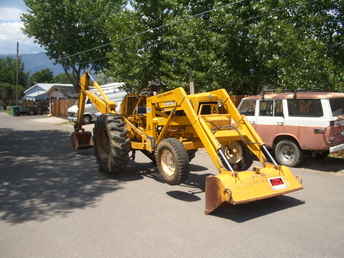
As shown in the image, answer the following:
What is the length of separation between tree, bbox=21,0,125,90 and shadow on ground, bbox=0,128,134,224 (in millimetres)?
23096

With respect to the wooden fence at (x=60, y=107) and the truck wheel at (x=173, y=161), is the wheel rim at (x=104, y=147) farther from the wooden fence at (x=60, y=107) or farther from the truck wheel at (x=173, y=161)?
the wooden fence at (x=60, y=107)

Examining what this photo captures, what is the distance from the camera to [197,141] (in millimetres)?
7559

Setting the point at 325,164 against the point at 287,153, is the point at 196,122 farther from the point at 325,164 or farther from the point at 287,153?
the point at 325,164

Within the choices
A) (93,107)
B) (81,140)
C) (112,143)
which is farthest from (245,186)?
(93,107)

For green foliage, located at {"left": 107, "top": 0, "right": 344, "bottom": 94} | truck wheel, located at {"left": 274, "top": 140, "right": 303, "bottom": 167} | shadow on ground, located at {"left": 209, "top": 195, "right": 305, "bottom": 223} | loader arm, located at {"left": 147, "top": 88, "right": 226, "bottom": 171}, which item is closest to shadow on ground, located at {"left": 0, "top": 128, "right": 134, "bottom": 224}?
loader arm, located at {"left": 147, "top": 88, "right": 226, "bottom": 171}

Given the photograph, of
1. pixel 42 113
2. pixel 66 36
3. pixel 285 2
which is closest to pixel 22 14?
pixel 66 36

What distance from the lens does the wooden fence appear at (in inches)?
1351

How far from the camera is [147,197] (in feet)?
22.2

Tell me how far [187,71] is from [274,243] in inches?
475

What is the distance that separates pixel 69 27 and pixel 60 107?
8.19 meters

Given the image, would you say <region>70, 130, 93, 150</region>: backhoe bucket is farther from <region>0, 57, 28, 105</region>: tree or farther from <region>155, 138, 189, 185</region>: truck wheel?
<region>0, 57, 28, 105</region>: tree

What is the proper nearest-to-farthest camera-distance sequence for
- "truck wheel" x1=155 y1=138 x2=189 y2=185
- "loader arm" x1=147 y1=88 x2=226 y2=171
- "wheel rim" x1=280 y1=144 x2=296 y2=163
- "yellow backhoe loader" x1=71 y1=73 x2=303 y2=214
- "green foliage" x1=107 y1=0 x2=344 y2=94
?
"yellow backhoe loader" x1=71 y1=73 x2=303 y2=214 < "loader arm" x1=147 y1=88 x2=226 y2=171 < "truck wheel" x1=155 y1=138 x2=189 y2=185 < "wheel rim" x1=280 y1=144 x2=296 y2=163 < "green foliage" x1=107 y1=0 x2=344 y2=94

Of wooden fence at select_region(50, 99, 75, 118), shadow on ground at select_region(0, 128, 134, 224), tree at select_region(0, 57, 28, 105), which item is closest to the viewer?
shadow on ground at select_region(0, 128, 134, 224)

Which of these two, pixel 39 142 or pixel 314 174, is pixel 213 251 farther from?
pixel 39 142
